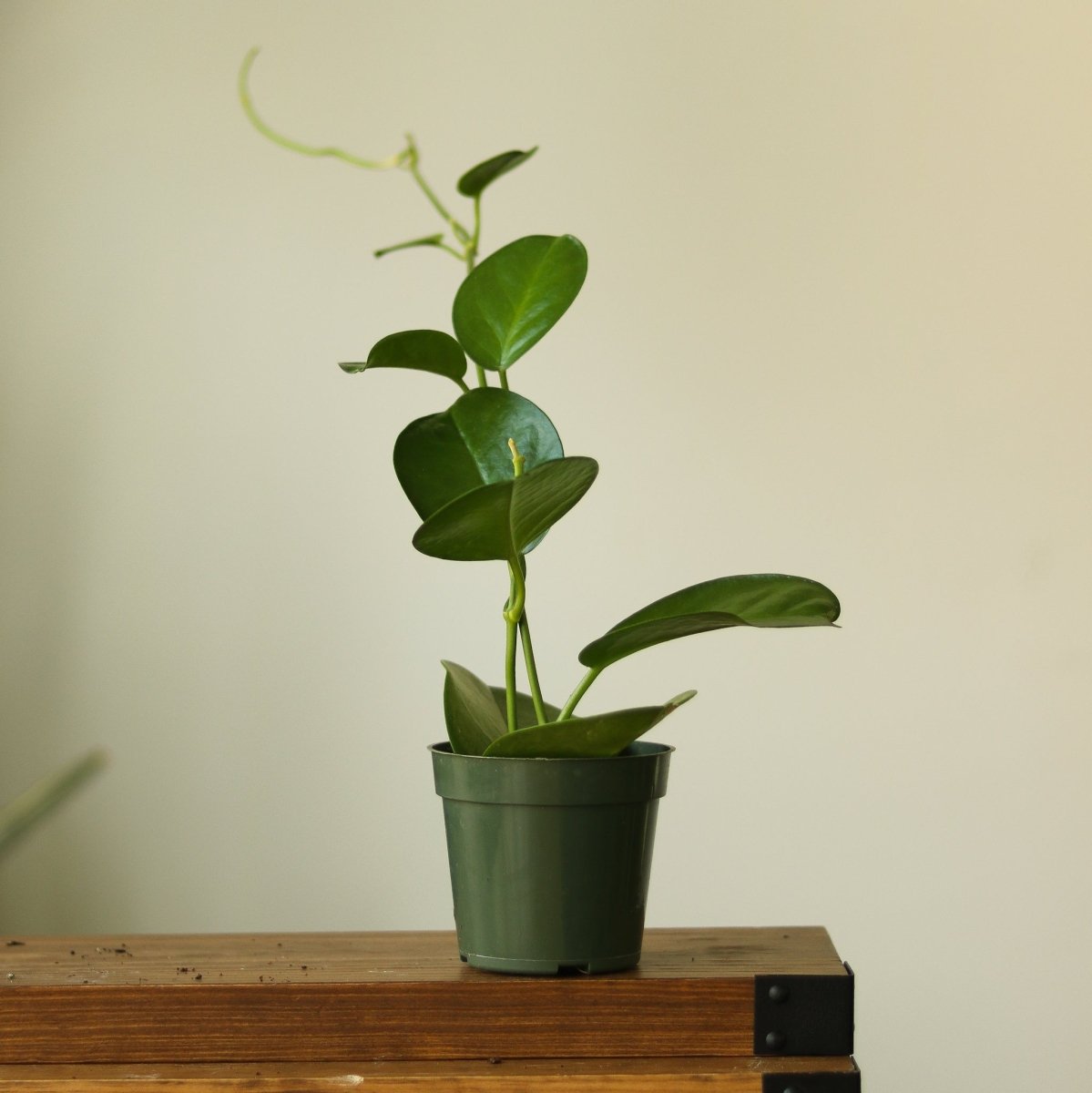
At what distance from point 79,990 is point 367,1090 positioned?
0.18 meters

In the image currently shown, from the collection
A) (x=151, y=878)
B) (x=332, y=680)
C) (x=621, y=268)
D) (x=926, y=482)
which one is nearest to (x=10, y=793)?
(x=151, y=878)

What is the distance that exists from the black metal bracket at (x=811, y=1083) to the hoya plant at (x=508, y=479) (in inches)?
7.8

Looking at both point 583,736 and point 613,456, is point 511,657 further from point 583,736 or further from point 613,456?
point 613,456

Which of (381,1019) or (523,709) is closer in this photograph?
(381,1019)

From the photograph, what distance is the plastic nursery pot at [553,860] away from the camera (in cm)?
72

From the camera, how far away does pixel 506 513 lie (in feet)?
2.24

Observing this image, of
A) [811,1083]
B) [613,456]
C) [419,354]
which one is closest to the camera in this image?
[811,1083]

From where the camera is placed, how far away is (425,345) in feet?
2.51

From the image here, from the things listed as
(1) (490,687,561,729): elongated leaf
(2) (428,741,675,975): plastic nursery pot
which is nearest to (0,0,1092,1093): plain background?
(1) (490,687,561,729): elongated leaf

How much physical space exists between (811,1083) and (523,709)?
0.98 ft

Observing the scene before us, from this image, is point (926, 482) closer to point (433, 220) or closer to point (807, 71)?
point (807, 71)

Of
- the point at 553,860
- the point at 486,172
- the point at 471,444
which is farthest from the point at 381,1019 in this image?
the point at 486,172

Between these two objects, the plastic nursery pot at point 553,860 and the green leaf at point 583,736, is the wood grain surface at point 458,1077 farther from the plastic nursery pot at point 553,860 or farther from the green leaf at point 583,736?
the green leaf at point 583,736

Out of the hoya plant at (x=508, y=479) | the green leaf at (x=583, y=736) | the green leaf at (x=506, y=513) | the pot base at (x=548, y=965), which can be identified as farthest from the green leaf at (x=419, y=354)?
the pot base at (x=548, y=965)
